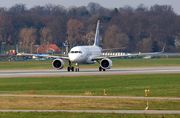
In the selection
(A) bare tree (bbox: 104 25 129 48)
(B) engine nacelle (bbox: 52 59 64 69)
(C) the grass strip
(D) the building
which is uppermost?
(A) bare tree (bbox: 104 25 129 48)

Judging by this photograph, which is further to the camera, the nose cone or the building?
the building

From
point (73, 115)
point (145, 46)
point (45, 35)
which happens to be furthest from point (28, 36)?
point (73, 115)

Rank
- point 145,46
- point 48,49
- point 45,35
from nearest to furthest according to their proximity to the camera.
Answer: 1. point 145,46
2. point 48,49
3. point 45,35

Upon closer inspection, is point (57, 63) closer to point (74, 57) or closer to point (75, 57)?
point (74, 57)

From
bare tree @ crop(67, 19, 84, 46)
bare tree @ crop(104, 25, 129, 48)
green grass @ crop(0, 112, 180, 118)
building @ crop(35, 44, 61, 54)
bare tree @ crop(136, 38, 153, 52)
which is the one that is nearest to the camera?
green grass @ crop(0, 112, 180, 118)

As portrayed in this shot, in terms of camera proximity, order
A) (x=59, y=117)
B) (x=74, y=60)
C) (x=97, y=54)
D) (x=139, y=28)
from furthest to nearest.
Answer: (x=139, y=28) → (x=97, y=54) → (x=74, y=60) → (x=59, y=117)

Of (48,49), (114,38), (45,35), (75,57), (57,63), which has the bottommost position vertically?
(57,63)

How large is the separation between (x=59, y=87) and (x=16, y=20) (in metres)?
166

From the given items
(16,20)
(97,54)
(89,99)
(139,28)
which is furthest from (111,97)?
(16,20)

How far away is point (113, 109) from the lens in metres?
21.4

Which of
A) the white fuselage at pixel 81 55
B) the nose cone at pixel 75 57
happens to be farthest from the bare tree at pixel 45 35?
the nose cone at pixel 75 57

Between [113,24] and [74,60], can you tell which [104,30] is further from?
[74,60]

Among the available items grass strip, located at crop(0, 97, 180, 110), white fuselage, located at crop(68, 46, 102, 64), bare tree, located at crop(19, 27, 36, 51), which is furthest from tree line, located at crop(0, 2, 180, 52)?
grass strip, located at crop(0, 97, 180, 110)

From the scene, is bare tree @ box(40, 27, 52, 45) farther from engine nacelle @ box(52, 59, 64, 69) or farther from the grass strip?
the grass strip
